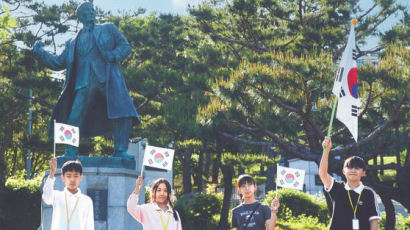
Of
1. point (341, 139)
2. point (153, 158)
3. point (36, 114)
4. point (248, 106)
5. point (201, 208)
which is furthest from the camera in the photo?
point (36, 114)

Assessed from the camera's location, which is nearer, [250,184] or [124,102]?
[250,184]

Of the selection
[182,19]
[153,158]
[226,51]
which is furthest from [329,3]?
[153,158]

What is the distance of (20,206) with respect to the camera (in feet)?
54.8

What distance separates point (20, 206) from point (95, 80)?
6.93m

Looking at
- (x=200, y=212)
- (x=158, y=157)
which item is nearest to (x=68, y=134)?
(x=158, y=157)

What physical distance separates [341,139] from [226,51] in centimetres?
583

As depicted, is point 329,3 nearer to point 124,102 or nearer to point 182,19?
point 182,19

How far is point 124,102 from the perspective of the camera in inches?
430

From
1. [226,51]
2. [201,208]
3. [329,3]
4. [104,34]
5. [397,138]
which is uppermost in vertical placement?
[329,3]

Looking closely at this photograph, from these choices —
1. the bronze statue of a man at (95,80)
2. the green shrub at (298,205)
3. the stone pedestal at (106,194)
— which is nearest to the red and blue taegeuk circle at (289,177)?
the stone pedestal at (106,194)

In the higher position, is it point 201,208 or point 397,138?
point 397,138

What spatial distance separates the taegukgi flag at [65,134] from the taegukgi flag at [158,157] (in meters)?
2.21

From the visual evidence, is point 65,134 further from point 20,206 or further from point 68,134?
point 20,206

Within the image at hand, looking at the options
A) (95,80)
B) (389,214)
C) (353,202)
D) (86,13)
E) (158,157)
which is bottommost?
(389,214)
